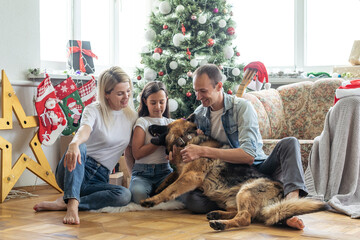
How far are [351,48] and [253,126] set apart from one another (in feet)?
8.34

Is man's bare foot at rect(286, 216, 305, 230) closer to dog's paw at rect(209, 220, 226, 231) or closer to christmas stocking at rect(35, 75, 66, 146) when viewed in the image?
dog's paw at rect(209, 220, 226, 231)

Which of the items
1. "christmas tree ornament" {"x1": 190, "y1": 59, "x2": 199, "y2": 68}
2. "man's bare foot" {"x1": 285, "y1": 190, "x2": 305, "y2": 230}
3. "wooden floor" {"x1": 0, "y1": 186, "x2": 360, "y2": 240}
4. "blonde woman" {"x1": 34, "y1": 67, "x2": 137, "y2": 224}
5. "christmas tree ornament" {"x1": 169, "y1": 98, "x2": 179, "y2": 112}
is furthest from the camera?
"christmas tree ornament" {"x1": 190, "y1": 59, "x2": 199, "y2": 68}

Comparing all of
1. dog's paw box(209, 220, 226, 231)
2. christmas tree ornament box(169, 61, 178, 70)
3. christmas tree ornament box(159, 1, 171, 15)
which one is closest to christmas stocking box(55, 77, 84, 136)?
christmas tree ornament box(169, 61, 178, 70)

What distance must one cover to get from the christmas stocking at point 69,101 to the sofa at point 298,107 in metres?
1.38

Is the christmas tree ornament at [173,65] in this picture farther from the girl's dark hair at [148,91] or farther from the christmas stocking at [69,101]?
the girl's dark hair at [148,91]

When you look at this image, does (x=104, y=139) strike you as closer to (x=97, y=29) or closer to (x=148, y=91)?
(x=148, y=91)

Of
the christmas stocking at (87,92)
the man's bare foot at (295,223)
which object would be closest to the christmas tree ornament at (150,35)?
the christmas stocking at (87,92)

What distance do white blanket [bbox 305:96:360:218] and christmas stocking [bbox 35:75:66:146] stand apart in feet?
6.20

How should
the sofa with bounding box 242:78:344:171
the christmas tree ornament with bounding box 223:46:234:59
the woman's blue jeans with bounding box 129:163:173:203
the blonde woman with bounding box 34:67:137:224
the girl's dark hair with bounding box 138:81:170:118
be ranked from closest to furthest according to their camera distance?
the blonde woman with bounding box 34:67:137:224 → the woman's blue jeans with bounding box 129:163:173:203 → the girl's dark hair with bounding box 138:81:170:118 → the sofa with bounding box 242:78:344:171 → the christmas tree ornament with bounding box 223:46:234:59

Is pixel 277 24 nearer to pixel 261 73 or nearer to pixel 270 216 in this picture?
pixel 261 73

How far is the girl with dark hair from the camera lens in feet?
9.04

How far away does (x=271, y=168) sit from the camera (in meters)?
2.47

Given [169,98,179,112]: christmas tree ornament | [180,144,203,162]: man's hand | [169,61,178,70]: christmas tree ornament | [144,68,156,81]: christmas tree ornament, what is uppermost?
[169,61,178,70]: christmas tree ornament

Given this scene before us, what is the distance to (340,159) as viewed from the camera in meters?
2.80
